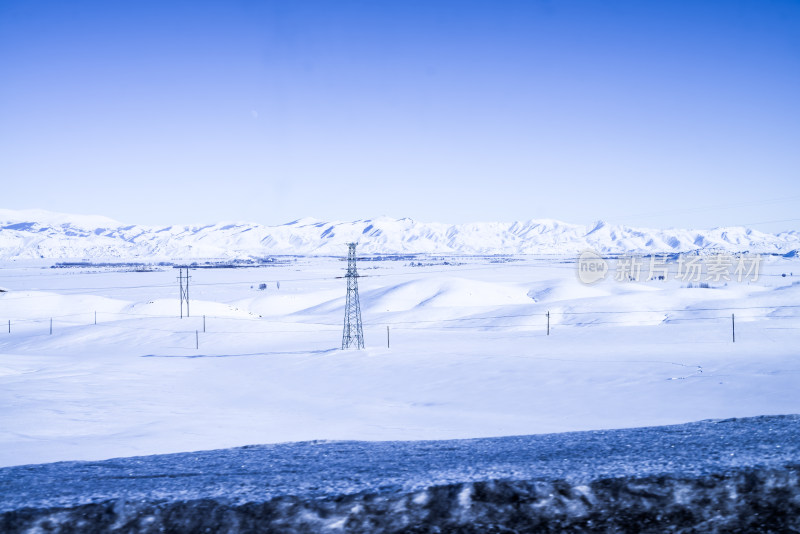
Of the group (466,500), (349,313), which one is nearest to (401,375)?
(349,313)

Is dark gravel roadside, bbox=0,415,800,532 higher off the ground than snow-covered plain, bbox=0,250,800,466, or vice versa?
dark gravel roadside, bbox=0,415,800,532

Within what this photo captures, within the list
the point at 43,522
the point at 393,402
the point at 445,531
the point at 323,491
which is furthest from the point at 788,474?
the point at 393,402

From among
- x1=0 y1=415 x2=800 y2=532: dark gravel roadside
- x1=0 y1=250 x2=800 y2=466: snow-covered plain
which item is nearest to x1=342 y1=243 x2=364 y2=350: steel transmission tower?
x1=0 y1=250 x2=800 y2=466: snow-covered plain

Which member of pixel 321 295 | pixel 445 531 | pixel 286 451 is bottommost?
pixel 321 295

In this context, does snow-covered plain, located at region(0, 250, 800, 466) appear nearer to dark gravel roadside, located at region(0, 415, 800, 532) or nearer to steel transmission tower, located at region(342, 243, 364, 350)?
steel transmission tower, located at region(342, 243, 364, 350)

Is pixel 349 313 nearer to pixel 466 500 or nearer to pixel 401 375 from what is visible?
pixel 401 375

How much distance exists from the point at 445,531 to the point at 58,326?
162 feet

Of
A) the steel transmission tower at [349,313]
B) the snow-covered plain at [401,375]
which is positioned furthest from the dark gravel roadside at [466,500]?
the steel transmission tower at [349,313]

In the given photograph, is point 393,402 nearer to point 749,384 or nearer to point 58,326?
point 749,384

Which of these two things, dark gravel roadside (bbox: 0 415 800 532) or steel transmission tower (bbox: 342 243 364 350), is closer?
dark gravel roadside (bbox: 0 415 800 532)

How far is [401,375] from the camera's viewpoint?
79.7 ft

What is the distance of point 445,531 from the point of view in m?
1.30

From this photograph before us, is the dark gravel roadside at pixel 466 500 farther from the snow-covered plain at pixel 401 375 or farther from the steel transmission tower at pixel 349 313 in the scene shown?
the steel transmission tower at pixel 349 313

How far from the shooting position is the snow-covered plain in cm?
1524
